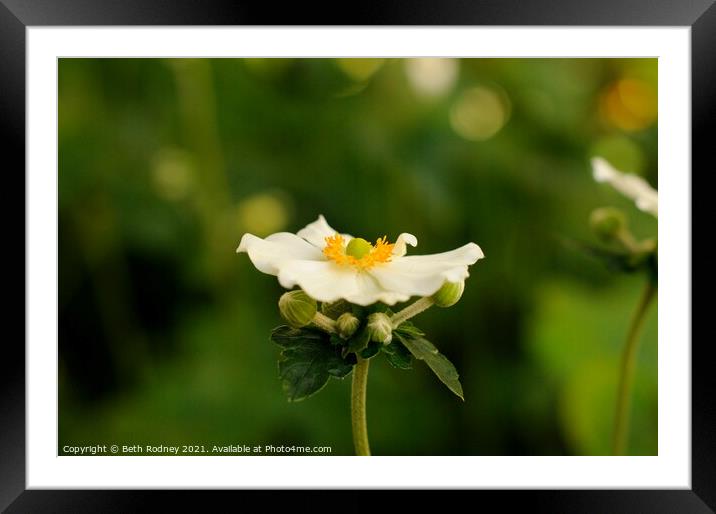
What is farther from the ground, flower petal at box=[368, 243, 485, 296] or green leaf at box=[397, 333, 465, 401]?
flower petal at box=[368, 243, 485, 296]

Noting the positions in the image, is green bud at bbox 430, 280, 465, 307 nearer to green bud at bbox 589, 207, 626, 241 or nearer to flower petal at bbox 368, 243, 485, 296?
flower petal at bbox 368, 243, 485, 296

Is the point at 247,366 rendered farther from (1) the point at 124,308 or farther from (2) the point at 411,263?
(2) the point at 411,263

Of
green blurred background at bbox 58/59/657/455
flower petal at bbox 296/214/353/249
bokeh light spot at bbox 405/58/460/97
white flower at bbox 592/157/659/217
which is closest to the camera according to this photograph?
flower petal at bbox 296/214/353/249

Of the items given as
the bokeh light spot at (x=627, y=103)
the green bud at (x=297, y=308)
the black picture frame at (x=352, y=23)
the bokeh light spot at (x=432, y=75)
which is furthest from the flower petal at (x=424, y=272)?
the bokeh light spot at (x=627, y=103)

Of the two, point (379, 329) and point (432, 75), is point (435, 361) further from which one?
point (432, 75)

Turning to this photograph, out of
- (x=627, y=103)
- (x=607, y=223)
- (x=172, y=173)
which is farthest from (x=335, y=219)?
(x=627, y=103)

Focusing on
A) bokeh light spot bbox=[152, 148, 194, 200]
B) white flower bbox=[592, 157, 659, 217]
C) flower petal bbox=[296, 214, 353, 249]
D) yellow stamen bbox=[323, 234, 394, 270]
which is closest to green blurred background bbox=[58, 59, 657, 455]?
bokeh light spot bbox=[152, 148, 194, 200]
